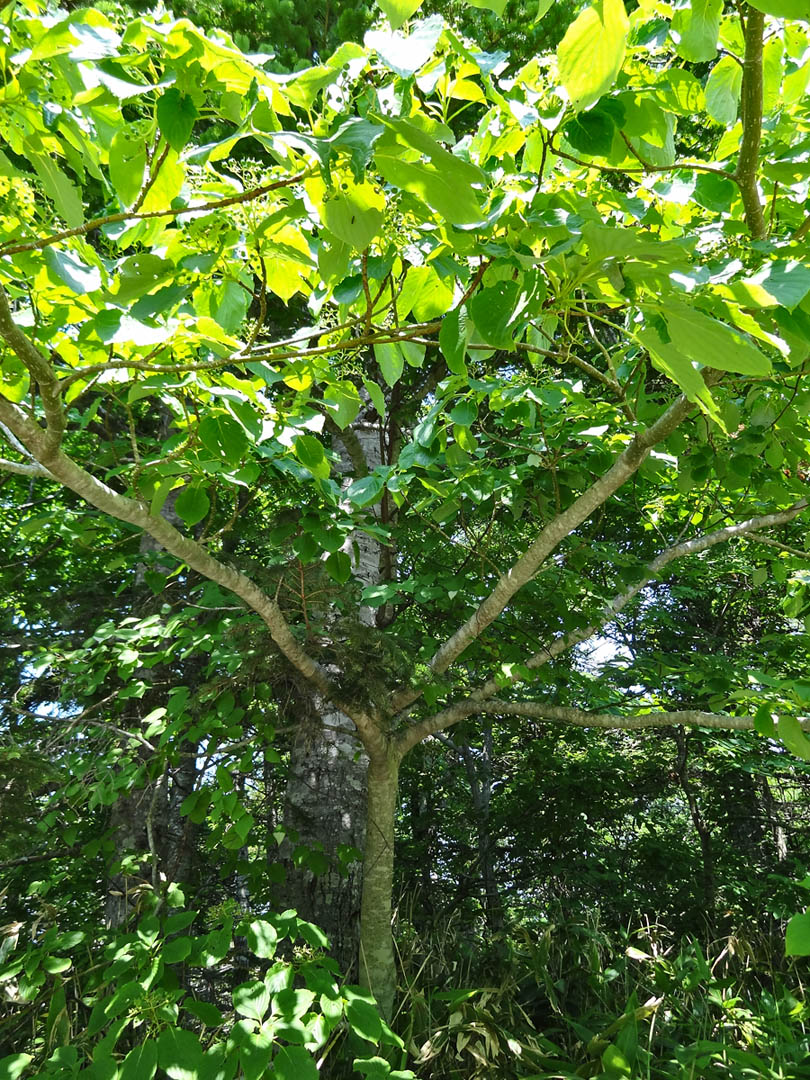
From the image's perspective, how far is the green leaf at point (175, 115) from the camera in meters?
0.77

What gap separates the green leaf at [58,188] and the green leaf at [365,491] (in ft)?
3.35

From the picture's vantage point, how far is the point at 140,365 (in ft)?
3.67

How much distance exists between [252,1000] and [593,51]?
2.03 m

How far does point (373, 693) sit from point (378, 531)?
71 cm

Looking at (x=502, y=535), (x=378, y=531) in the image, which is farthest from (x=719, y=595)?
(x=378, y=531)

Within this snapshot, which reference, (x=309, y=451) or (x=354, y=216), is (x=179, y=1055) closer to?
(x=309, y=451)

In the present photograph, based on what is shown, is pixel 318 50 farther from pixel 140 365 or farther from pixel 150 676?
pixel 150 676

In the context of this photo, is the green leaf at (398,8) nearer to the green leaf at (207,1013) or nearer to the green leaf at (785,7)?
the green leaf at (785,7)

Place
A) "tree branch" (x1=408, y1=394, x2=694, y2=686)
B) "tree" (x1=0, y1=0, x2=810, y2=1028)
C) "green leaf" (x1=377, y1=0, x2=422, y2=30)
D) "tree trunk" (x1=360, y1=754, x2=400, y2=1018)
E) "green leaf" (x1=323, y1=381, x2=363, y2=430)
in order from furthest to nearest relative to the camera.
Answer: "tree trunk" (x1=360, y1=754, x2=400, y2=1018) → "tree branch" (x1=408, y1=394, x2=694, y2=686) → "green leaf" (x1=323, y1=381, x2=363, y2=430) → "tree" (x1=0, y1=0, x2=810, y2=1028) → "green leaf" (x1=377, y1=0, x2=422, y2=30)

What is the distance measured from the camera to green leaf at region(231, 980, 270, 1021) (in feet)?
5.54

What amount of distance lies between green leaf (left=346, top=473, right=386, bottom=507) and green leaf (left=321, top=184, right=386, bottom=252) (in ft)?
3.35

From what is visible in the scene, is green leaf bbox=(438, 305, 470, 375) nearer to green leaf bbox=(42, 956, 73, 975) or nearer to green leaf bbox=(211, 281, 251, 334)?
green leaf bbox=(211, 281, 251, 334)

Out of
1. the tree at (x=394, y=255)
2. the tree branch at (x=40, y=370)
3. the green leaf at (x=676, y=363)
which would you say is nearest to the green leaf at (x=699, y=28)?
the tree at (x=394, y=255)

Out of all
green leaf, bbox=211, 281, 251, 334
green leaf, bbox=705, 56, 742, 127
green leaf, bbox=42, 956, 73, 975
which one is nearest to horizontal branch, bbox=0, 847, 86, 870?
green leaf, bbox=42, 956, 73, 975
